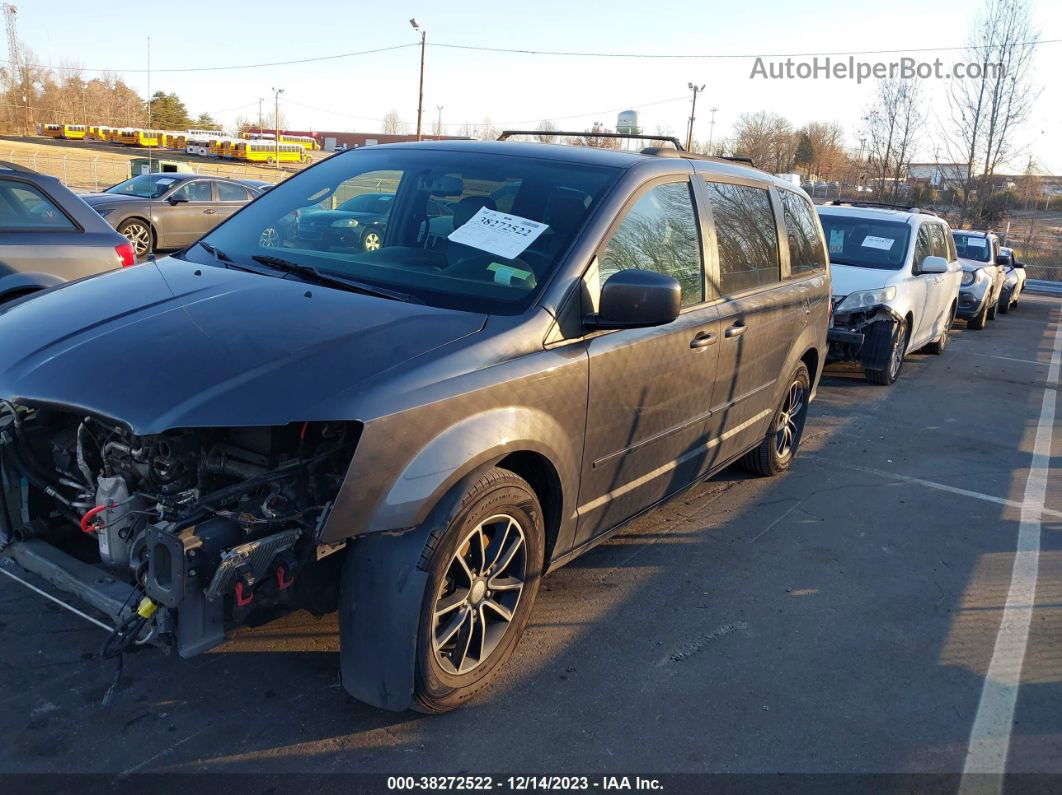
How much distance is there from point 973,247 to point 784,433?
1397cm

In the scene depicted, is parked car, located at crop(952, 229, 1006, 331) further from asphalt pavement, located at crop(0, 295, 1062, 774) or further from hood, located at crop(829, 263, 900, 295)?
asphalt pavement, located at crop(0, 295, 1062, 774)

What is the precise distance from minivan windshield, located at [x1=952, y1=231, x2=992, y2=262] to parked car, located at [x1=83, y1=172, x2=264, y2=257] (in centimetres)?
1357

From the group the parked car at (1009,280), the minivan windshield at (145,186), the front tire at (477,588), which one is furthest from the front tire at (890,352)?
the minivan windshield at (145,186)

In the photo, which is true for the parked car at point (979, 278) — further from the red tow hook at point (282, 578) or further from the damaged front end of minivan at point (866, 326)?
the red tow hook at point (282, 578)

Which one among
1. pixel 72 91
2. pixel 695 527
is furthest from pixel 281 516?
pixel 72 91

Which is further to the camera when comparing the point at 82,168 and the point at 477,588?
the point at 82,168

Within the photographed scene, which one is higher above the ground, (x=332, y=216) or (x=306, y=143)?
(x=306, y=143)

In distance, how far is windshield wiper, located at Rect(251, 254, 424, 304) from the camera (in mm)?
3323

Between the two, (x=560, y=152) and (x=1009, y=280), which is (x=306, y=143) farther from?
(x=560, y=152)

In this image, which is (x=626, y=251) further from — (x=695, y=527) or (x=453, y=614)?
(x=695, y=527)

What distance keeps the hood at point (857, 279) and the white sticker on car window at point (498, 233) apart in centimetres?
669

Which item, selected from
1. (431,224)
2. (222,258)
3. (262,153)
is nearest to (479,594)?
(431,224)

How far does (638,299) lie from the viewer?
3.25 meters

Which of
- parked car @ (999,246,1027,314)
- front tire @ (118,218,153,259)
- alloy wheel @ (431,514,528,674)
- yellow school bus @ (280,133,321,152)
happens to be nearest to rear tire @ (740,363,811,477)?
alloy wheel @ (431,514,528,674)
